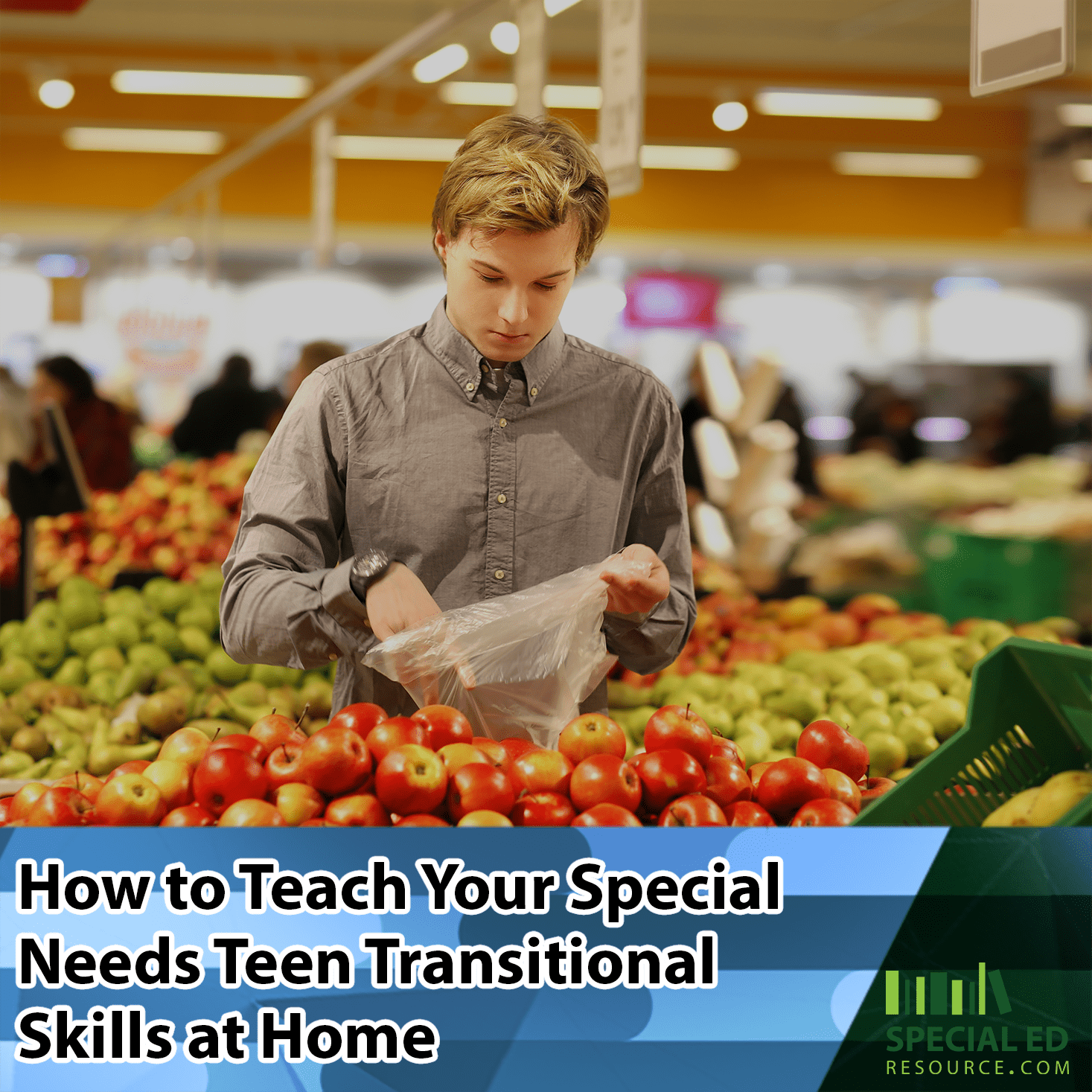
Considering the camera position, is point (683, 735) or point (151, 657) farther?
point (151, 657)

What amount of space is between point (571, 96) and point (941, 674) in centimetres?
805

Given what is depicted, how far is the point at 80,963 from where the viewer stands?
1.21 meters

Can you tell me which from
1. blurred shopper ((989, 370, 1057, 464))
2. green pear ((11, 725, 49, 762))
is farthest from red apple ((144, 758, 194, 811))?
blurred shopper ((989, 370, 1057, 464))

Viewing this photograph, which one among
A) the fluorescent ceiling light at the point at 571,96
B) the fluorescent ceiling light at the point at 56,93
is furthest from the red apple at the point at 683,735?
the fluorescent ceiling light at the point at 56,93

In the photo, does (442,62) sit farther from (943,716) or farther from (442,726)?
(442,726)

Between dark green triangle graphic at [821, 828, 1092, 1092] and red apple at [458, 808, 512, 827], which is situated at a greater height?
red apple at [458, 808, 512, 827]

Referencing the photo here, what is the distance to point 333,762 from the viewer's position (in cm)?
146

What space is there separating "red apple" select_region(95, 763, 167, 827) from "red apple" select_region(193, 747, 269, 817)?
23 mm

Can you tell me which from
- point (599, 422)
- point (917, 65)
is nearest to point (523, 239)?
point (599, 422)

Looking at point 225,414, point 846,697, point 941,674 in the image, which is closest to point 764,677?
point 846,697

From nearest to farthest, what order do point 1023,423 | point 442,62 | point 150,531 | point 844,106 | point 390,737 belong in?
point 390,737 < point 150,531 < point 442,62 < point 1023,423 < point 844,106

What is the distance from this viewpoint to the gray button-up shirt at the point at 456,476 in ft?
5.85

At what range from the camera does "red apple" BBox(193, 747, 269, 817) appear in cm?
150

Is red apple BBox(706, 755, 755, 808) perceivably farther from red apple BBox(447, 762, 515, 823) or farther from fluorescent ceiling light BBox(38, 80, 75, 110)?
fluorescent ceiling light BBox(38, 80, 75, 110)
